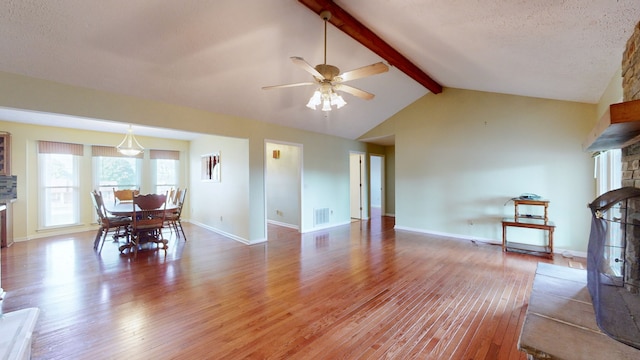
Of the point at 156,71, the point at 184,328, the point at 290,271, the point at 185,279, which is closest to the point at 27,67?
the point at 156,71

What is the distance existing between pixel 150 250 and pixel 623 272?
583 centimetres

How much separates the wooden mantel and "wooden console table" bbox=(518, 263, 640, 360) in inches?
45.5

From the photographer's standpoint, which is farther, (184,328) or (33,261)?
(33,261)

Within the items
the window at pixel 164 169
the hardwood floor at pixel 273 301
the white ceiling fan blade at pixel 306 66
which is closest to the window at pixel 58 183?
the hardwood floor at pixel 273 301

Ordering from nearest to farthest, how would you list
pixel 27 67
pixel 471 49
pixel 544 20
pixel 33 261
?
pixel 544 20 → pixel 27 67 → pixel 471 49 → pixel 33 261

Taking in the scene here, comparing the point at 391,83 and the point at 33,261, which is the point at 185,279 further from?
the point at 391,83

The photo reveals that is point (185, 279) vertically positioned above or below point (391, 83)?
below

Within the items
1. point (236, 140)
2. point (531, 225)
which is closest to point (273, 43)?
point (236, 140)

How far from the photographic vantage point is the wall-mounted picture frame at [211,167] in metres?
5.90

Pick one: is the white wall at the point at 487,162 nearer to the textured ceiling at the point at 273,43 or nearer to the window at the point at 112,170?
the textured ceiling at the point at 273,43

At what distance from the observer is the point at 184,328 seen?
2098 mm

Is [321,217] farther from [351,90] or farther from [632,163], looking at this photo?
[632,163]

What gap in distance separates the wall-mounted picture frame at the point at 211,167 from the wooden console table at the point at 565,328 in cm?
575

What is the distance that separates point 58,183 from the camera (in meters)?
5.61
